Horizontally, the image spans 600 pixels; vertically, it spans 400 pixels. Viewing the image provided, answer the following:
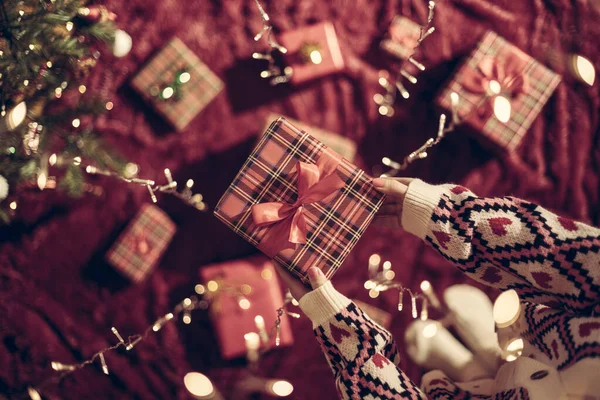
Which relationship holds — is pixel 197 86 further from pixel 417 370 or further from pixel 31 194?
pixel 417 370

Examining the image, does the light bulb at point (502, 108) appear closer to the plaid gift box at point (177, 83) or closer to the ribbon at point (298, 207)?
the ribbon at point (298, 207)

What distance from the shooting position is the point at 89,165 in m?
1.27

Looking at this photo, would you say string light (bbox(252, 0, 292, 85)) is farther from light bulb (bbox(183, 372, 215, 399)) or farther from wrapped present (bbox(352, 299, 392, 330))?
light bulb (bbox(183, 372, 215, 399))

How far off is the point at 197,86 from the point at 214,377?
2.48 feet

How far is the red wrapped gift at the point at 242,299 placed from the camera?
122 centimetres

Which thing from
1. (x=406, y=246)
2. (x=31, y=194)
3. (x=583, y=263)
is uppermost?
(x=583, y=263)

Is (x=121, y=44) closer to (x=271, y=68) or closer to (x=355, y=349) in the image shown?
(x=271, y=68)

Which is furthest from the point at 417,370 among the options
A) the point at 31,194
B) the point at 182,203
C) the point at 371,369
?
the point at 31,194

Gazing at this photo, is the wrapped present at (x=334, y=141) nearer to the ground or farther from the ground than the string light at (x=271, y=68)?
nearer to the ground

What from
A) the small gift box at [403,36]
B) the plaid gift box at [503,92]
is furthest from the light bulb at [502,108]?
the small gift box at [403,36]

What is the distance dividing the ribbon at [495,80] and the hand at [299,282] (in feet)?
2.03

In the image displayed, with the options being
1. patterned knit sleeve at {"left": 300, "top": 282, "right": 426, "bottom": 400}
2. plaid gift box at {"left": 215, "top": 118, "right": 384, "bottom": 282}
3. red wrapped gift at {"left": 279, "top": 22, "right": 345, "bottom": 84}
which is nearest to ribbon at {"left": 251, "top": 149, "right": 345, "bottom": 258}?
plaid gift box at {"left": 215, "top": 118, "right": 384, "bottom": 282}

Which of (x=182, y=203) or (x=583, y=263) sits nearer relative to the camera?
(x=583, y=263)

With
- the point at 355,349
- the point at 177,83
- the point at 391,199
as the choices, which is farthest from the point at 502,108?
the point at 177,83
